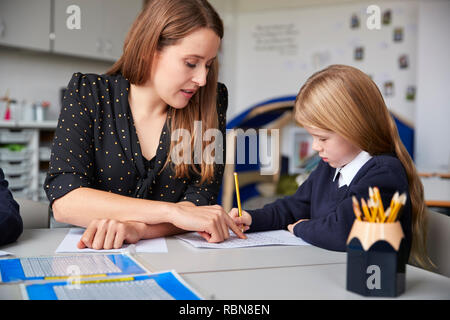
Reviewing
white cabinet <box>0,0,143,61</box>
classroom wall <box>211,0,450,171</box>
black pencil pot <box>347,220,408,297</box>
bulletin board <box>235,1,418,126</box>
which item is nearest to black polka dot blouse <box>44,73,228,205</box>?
black pencil pot <box>347,220,408,297</box>

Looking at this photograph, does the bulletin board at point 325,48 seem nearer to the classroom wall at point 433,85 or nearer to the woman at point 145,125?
the classroom wall at point 433,85

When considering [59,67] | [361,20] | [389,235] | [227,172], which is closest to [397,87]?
[361,20]

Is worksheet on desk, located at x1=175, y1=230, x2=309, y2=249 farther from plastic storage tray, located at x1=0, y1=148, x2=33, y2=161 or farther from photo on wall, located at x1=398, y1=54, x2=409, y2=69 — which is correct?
photo on wall, located at x1=398, y1=54, x2=409, y2=69

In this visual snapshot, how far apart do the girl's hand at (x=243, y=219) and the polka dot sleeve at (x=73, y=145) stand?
1.12ft

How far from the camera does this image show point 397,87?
4.35 m

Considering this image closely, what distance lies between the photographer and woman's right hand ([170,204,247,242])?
3.22ft

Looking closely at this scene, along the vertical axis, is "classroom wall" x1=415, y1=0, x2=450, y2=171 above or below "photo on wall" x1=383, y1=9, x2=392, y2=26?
below

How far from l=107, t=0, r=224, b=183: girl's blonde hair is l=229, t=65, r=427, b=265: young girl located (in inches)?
11.5

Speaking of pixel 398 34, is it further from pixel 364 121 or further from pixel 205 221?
pixel 205 221

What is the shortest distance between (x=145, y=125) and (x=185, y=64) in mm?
223

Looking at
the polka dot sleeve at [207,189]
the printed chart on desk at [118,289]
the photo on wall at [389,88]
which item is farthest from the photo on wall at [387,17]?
the printed chart on desk at [118,289]

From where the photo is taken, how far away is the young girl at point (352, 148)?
95 cm

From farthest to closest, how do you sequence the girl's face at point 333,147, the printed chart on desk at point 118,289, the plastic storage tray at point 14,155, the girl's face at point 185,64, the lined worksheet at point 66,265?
the plastic storage tray at point 14,155
the girl's face at point 185,64
the girl's face at point 333,147
the lined worksheet at point 66,265
the printed chart on desk at point 118,289
